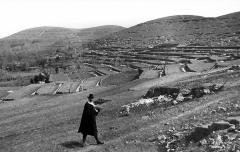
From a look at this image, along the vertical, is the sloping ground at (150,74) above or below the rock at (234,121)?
below

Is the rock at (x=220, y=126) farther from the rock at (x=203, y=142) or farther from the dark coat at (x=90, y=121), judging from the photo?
the dark coat at (x=90, y=121)

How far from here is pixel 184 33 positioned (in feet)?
205

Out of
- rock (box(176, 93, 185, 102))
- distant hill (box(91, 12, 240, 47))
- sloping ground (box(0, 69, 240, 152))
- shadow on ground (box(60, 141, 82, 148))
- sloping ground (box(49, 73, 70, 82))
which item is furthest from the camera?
distant hill (box(91, 12, 240, 47))

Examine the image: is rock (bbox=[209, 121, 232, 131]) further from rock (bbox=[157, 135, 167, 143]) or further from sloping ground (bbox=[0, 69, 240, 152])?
rock (bbox=[157, 135, 167, 143])

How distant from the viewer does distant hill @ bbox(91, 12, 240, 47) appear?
52.5 m

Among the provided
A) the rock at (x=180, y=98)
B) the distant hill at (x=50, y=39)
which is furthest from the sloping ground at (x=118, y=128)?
the distant hill at (x=50, y=39)

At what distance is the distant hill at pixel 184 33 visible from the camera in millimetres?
52531

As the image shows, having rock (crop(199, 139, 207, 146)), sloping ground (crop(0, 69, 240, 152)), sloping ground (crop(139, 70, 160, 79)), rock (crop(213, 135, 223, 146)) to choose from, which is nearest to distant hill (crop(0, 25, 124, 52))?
sloping ground (crop(139, 70, 160, 79))

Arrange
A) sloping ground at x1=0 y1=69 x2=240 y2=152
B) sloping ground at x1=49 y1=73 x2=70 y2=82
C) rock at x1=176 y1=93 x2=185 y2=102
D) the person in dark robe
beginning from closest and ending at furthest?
sloping ground at x1=0 y1=69 x2=240 y2=152 → the person in dark robe → rock at x1=176 y1=93 x2=185 y2=102 → sloping ground at x1=49 y1=73 x2=70 y2=82

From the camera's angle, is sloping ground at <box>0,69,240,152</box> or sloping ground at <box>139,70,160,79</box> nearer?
sloping ground at <box>0,69,240,152</box>

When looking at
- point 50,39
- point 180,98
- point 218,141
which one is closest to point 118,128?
point 180,98

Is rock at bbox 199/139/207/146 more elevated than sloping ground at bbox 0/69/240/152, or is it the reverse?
rock at bbox 199/139/207/146

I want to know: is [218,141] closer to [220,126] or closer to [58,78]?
[220,126]

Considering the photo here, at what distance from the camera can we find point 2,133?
15984 mm
